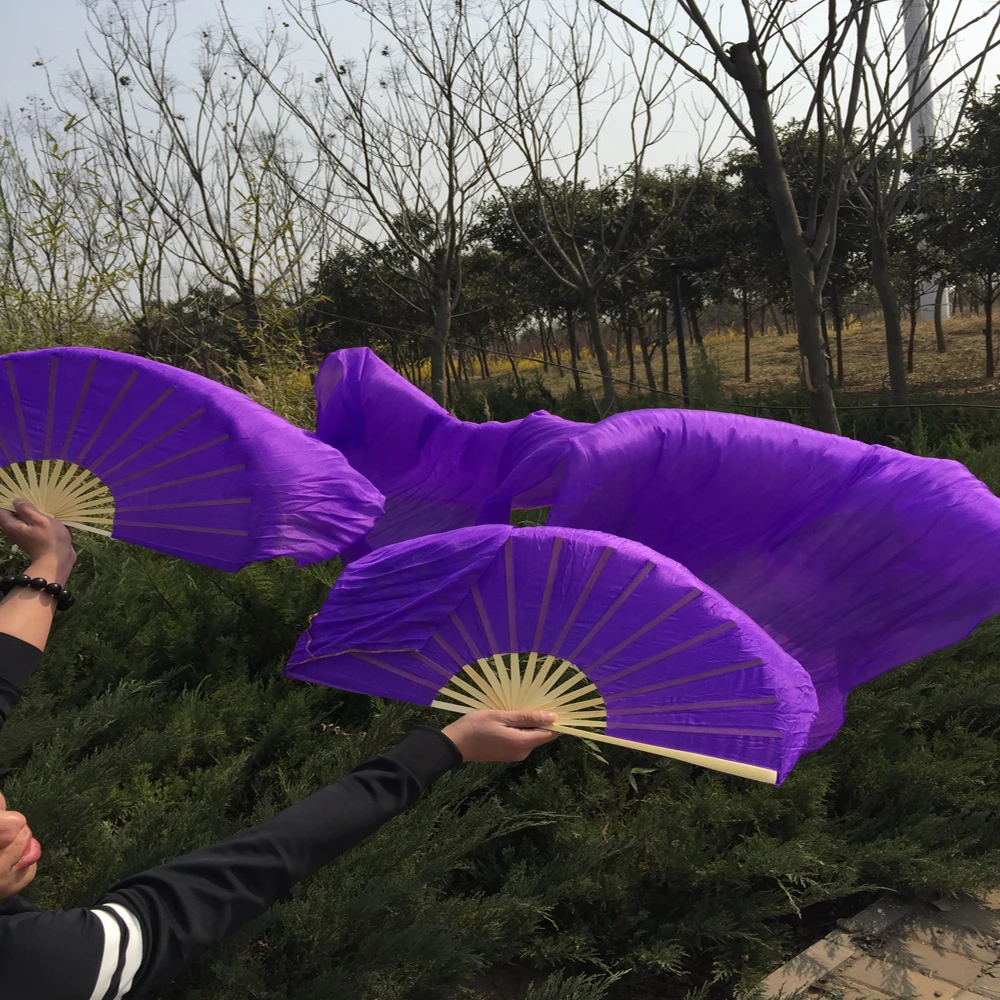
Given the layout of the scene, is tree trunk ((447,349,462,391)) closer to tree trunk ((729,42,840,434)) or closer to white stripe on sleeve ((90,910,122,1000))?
tree trunk ((729,42,840,434))

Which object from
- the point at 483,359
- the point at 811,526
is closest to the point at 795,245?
the point at 811,526

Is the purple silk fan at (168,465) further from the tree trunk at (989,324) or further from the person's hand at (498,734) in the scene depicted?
the tree trunk at (989,324)

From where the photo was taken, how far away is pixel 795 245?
515 cm

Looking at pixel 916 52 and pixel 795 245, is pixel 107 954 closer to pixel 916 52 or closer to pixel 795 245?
pixel 795 245

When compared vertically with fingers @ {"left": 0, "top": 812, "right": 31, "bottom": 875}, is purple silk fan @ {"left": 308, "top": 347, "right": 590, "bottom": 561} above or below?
above

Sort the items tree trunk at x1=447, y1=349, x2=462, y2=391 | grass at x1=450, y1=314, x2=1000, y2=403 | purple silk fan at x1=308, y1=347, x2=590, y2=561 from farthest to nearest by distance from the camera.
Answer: tree trunk at x1=447, y1=349, x2=462, y2=391 → grass at x1=450, y1=314, x2=1000, y2=403 → purple silk fan at x1=308, y1=347, x2=590, y2=561

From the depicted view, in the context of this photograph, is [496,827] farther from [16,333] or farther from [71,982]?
[16,333]

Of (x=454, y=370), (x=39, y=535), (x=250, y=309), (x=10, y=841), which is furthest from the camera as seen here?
(x=454, y=370)

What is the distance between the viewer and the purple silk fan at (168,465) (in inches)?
61.1

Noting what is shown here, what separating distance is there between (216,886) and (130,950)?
0.36ft

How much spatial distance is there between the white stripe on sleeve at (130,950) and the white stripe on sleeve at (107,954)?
0.4 inches

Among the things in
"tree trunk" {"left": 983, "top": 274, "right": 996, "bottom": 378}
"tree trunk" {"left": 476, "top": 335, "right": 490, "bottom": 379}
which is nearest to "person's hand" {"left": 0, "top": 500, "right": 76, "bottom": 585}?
"tree trunk" {"left": 476, "top": 335, "right": 490, "bottom": 379}

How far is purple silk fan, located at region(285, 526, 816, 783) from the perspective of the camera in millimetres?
1275

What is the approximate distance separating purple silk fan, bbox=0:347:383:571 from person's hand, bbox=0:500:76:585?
0.05m
